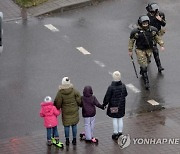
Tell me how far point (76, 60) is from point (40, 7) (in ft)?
14.1

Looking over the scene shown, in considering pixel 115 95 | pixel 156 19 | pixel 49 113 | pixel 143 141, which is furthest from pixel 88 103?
pixel 156 19

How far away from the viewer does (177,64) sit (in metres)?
18.4

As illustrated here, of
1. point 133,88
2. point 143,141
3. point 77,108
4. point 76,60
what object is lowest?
point 143,141

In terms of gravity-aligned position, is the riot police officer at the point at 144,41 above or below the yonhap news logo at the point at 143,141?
above

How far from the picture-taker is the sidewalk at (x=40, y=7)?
22062mm

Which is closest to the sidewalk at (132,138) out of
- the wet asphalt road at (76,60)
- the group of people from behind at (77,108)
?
the group of people from behind at (77,108)

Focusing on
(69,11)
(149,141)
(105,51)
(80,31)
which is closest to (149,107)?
(149,141)

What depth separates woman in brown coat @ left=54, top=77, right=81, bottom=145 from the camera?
1415 centimetres

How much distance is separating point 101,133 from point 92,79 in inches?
111

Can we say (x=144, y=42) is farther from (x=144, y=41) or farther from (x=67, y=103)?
(x=67, y=103)

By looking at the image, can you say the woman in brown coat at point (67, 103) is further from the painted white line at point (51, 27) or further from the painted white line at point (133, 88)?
the painted white line at point (51, 27)

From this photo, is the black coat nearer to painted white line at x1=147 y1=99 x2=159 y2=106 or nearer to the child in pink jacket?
the child in pink jacket

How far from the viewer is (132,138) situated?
1477cm

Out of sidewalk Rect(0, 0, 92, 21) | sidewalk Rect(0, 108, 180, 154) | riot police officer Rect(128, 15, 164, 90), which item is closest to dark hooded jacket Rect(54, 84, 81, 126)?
sidewalk Rect(0, 108, 180, 154)
